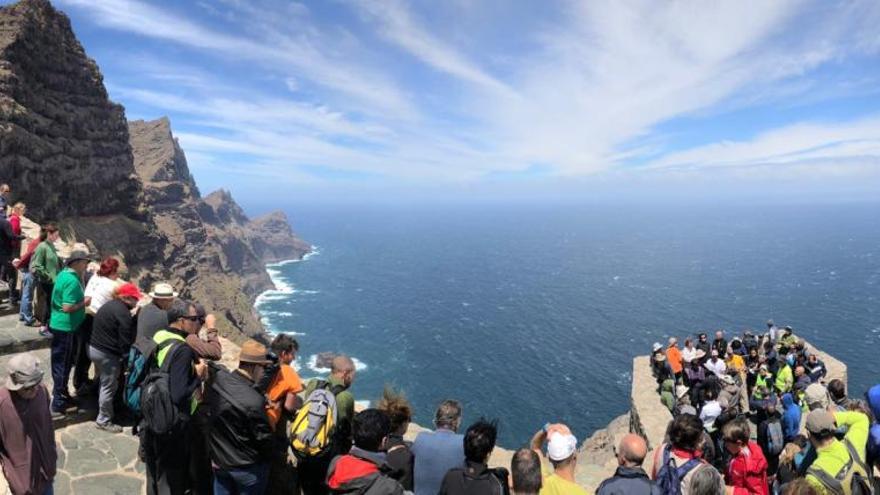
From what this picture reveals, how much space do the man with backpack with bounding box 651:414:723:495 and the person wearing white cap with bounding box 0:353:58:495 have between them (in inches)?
284

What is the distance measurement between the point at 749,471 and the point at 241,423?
7429mm

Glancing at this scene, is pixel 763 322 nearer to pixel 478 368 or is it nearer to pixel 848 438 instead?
pixel 478 368

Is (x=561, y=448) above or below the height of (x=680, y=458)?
above

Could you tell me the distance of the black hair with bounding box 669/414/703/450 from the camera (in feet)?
19.6

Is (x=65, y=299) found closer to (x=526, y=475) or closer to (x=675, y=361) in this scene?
(x=526, y=475)

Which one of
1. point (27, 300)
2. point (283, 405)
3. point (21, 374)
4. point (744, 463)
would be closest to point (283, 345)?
point (283, 405)

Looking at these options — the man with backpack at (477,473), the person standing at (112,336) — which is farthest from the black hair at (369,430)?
the person standing at (112,336)

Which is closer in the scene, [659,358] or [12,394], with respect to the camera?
[12,394]

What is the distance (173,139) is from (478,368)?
12690 cm

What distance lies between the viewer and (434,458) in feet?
19.0

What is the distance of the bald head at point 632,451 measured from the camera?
5.39 metres

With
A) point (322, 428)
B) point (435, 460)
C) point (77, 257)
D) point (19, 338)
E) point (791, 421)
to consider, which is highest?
point (77, 257)

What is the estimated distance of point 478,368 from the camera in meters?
65.8

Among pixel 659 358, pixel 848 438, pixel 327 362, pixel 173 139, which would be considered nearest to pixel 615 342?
pixel 327 362
